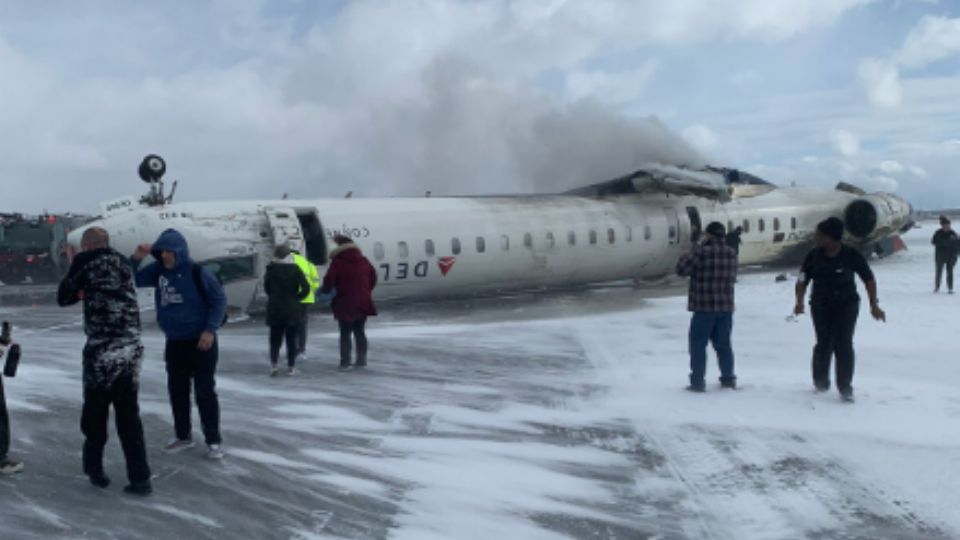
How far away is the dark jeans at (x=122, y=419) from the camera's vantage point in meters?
5.35

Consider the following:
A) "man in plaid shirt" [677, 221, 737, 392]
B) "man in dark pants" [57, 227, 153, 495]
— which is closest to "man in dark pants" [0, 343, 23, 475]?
"man in dark pants" [57, 227, 153, 495]

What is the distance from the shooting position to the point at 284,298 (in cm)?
969

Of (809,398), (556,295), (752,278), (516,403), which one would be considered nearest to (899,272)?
(752,278)

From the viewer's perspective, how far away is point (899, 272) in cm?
2195

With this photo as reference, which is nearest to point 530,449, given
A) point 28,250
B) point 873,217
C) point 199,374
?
point 199,374

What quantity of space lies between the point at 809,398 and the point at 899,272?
52.9 feet

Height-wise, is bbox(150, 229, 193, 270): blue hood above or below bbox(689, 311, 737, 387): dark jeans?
above

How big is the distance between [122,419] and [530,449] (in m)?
3.08

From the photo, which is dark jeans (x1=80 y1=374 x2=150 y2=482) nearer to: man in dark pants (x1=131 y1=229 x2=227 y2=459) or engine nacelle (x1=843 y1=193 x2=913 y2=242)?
man in dark pants (x1=131 y1=229 x2=227 y2=459)

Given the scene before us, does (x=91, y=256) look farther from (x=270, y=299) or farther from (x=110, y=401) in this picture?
(x=270, y=299)

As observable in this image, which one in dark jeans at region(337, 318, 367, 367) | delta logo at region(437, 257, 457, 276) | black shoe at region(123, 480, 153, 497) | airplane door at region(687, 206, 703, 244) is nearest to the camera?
black shoe at region(123, 480, 153, 497)

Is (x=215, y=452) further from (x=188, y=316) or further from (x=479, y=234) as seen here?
(x=479, y=234)

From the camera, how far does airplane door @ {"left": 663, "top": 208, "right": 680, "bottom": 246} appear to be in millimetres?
20250

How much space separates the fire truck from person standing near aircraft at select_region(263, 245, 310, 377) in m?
23.1
